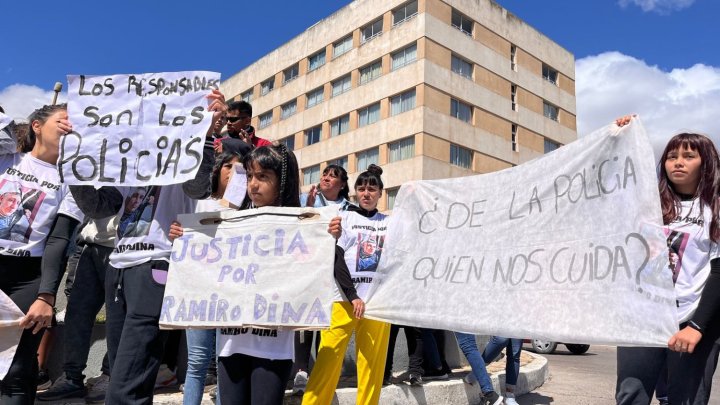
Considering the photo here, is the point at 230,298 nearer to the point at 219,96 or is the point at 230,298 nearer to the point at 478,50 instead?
the point at 219,96

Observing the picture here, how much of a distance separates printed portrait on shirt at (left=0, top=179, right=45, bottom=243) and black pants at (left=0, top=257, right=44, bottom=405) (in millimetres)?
146

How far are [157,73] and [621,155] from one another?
2726mm

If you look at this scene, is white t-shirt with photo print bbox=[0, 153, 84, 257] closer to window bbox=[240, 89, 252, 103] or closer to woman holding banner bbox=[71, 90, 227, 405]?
woman holding banner bbox=[71, 90, 227, 405]

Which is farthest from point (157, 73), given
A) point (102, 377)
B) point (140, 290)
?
point (102, 377)

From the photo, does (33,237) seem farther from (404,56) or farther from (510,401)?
(404,56)

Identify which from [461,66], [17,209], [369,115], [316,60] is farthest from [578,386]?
[316,60]

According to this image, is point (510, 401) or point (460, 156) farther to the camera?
point (460, 156)

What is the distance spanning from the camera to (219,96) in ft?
10.5

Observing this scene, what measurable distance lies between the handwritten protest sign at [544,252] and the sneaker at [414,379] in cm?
151

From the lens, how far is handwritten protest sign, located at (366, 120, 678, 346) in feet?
9.48

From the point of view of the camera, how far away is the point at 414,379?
208 inches

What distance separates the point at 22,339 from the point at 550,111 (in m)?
41.8

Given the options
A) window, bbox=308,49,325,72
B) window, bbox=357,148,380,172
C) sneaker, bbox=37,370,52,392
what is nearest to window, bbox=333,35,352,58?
window, bbox=308,49,325,72

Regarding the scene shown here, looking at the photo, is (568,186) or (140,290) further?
(568,186)
